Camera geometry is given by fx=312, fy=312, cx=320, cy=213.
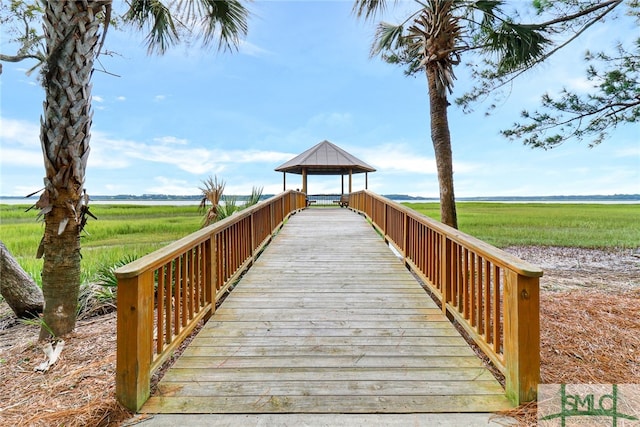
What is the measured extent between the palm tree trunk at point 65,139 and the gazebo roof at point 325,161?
1254cm

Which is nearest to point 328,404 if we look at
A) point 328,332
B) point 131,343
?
point 328,332

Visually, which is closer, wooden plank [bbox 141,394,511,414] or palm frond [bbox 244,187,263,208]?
wooden plank [bbox 141,394,511,414]

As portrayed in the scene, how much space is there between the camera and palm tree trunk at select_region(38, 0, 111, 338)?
2770mm

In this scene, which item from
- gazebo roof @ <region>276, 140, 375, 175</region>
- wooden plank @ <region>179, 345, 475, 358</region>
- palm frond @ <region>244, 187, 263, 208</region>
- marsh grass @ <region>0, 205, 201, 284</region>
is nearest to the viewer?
wooden plank @ <region>179, 345, 475, 358</region>

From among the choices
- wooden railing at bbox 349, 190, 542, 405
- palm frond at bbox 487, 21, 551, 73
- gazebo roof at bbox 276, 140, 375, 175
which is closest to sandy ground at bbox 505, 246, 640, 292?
wooden railing at bbox 349, 190, 542, 405

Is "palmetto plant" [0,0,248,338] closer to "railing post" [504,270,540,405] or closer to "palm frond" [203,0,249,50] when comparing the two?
"palm frond" [203,0,249,50]

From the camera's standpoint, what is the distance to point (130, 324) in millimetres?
1793

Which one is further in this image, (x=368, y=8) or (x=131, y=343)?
(x=368, y=8)

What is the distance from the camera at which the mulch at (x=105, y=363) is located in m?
1.80

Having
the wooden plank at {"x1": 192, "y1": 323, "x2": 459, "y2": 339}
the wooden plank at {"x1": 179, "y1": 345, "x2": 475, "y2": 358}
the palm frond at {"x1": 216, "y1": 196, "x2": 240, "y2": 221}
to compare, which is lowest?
the wooden plank at {"x1": 179, "y1": 345, "x2": 475, "y2": 358}

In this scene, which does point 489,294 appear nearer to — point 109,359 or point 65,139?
point 109,359

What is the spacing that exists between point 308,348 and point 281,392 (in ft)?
1.84

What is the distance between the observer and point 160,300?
212cm

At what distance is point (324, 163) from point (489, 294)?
13.6 meters
